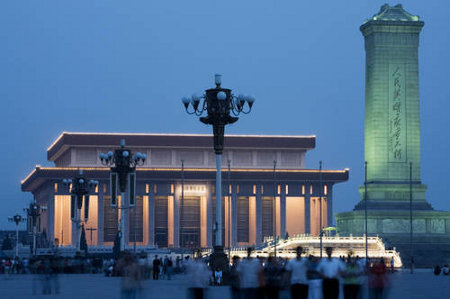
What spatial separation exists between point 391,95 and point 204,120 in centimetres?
4411

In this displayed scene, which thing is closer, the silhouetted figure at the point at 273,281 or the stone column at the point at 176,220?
the silhouetted figure at the point at 273,281

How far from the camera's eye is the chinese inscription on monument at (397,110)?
267ft

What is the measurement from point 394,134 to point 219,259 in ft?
151

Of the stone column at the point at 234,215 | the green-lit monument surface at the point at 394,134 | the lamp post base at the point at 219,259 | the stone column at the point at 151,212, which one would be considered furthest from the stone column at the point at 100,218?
the lamp post base at the point at 219,259

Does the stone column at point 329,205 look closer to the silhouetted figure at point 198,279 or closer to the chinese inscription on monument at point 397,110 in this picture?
the chinese inscription on monument at point 397,110

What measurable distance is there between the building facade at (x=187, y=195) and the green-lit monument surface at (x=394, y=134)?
30575mm

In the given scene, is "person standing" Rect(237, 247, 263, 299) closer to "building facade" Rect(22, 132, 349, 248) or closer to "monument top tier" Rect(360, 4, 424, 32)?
"monument top tier" Rect(360, 4, 424, 32)

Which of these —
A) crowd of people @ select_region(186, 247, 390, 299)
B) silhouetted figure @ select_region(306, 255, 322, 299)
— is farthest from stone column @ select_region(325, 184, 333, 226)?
silhouetted figure @ select_region(306, 255, 322, 299)

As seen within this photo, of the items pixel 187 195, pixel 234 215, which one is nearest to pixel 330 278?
pixel 234 215

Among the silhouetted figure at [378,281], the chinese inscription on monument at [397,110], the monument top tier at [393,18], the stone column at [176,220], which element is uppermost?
the monument top tier at [393,18]

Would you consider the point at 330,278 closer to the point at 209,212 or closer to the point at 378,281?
the point at 378,281

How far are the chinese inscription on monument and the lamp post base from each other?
45.2m

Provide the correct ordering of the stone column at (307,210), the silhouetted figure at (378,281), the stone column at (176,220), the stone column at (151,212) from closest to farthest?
the silhouetted figure at (378,281)
the stone column at (151,212)
the stone column at (176,220)
the stone column at (307,210)

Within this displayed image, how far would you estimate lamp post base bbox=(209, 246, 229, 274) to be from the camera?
1490 inches
